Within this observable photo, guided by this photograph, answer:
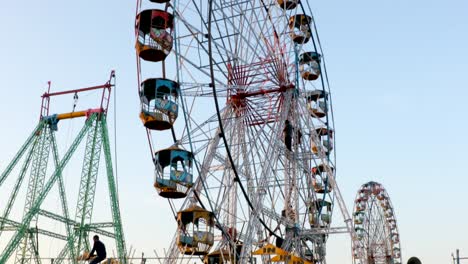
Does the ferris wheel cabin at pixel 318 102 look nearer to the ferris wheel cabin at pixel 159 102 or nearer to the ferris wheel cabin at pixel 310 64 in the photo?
the ferris wheel cabin at pixel 310 64

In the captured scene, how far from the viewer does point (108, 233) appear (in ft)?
185

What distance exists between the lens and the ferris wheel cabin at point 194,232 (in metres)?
22.4

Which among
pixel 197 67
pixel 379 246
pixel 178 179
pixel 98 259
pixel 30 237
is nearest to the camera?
pixel 98 259

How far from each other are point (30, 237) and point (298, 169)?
112ft

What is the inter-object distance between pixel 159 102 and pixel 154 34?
8.52ft

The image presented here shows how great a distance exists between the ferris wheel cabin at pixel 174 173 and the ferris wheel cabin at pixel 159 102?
1.06m

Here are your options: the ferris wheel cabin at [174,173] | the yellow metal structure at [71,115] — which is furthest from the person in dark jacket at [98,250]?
the yellow metal structure at [71,115]

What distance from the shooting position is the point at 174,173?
73.4 ft

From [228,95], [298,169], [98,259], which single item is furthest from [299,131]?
[98,259]

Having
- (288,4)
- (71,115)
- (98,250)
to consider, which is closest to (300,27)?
(288,4)

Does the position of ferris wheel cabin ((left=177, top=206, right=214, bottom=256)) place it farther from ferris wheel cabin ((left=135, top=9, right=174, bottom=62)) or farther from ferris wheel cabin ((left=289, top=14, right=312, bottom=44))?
ferris wheel cabin ((left=289, top=14, right=312, bottom=44))

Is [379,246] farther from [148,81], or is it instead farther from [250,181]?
[148,81]

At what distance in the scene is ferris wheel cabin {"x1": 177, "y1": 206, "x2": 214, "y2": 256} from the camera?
22.4 m

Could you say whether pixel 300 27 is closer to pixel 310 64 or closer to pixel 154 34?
pixel 310 64
